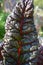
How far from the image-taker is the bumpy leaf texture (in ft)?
2.30

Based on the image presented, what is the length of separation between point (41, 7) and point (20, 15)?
8.59 m

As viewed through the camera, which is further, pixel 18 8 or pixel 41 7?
pixel 41 7

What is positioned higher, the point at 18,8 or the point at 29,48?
the point at 18,8

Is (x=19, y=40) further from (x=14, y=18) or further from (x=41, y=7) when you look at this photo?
(x=41, y=7)

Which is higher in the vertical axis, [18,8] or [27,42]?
[18,8]

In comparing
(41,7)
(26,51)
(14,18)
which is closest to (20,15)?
(14,18)

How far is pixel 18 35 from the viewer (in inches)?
28.4

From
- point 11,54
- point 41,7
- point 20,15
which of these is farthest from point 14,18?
point 41,7

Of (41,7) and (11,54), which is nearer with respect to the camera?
(11,54)

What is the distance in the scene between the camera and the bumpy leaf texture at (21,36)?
27.6 inches

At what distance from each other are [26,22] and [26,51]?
0.10m

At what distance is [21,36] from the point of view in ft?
2.40

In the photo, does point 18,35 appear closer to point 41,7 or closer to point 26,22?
point 26,22

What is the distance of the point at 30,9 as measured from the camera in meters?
0.69
